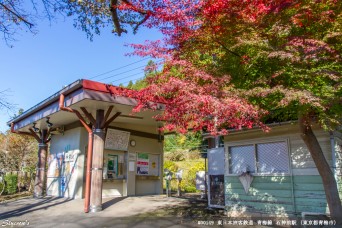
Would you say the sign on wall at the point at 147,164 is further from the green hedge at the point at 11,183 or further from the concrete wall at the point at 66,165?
the green hedge at the point at 11,183

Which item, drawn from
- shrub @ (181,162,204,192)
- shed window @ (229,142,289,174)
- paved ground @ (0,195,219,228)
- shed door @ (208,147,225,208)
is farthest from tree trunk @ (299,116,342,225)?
shrub @ (181,162,204,192)

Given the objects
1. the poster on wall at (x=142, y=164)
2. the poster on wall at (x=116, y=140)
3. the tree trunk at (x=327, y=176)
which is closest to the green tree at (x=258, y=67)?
the tree trunk at (x=327, y=176)

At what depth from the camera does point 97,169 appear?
7.87m

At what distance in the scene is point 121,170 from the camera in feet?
37.1

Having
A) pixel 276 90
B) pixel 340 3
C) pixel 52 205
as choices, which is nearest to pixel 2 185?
pixel 52 205

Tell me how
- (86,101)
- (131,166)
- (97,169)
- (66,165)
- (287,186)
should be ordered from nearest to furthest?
(287,186) → (86,101) → (97,169) → (66,165) → (131,166)

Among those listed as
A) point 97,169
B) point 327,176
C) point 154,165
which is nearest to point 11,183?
point 154,165

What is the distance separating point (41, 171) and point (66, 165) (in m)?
1.37

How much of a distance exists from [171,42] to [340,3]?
2735 mm

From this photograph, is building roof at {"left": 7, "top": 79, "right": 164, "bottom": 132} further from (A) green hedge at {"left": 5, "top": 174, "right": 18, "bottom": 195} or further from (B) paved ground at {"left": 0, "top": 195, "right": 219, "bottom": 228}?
(A) green hedge at {"left": 5, "top": 174, "right": 18, "bottom": 195}

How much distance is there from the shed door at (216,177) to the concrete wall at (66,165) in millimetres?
4700

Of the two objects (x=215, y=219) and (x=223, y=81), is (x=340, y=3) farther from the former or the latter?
(x=215, y=219)

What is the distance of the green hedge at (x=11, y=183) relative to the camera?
46.7 ft

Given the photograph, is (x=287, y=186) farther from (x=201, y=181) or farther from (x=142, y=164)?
(x=142, y=164)
